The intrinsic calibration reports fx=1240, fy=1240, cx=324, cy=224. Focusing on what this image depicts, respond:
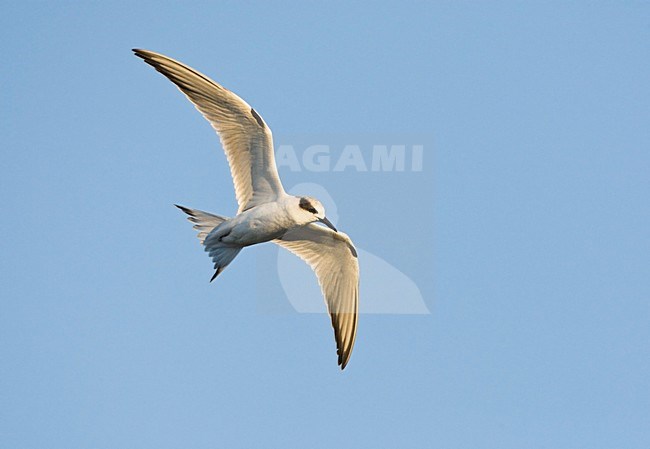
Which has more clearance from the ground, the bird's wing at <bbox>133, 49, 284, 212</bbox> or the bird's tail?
the bird's wing at <bbox>133, 49, 284, 212</bbox>

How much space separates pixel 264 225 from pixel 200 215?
1077 mm

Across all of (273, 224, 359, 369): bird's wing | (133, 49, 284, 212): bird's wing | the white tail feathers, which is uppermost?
(133, 49, 284, 212): bird's wing

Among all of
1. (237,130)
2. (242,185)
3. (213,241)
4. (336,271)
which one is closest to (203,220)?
(213,241)

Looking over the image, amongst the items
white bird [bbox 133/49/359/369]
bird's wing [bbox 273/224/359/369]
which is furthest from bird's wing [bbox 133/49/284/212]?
bird's wing [bbox 273/224/359/369]

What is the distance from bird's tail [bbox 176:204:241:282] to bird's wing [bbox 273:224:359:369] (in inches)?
55.0

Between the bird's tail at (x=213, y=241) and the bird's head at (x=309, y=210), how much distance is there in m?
1.12

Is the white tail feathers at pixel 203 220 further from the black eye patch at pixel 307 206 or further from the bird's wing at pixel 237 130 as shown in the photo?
the black eye patch at pixel 307 206

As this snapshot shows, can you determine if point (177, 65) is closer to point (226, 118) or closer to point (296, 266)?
point (226, 118)

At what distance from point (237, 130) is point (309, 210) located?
1.55 metres

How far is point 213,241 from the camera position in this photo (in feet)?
57.8

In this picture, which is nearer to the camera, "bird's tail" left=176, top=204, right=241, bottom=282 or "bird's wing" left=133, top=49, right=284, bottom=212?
"bird's wing" left=133, top=49, right=284, bottom=212

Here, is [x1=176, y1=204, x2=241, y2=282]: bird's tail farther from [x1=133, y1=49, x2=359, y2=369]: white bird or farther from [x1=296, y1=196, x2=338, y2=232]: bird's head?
[x1=296, y1=196, x2=338, y2=232]: bird's head

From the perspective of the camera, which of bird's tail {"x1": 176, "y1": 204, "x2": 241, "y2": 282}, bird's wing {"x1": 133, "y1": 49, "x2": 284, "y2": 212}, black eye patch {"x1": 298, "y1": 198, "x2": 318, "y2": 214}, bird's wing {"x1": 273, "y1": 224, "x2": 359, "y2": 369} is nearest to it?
bird's wing {"x1": 133, "y1": 49, "x2": 284, "y2": 212}

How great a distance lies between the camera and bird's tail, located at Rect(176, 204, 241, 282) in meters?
17.6
